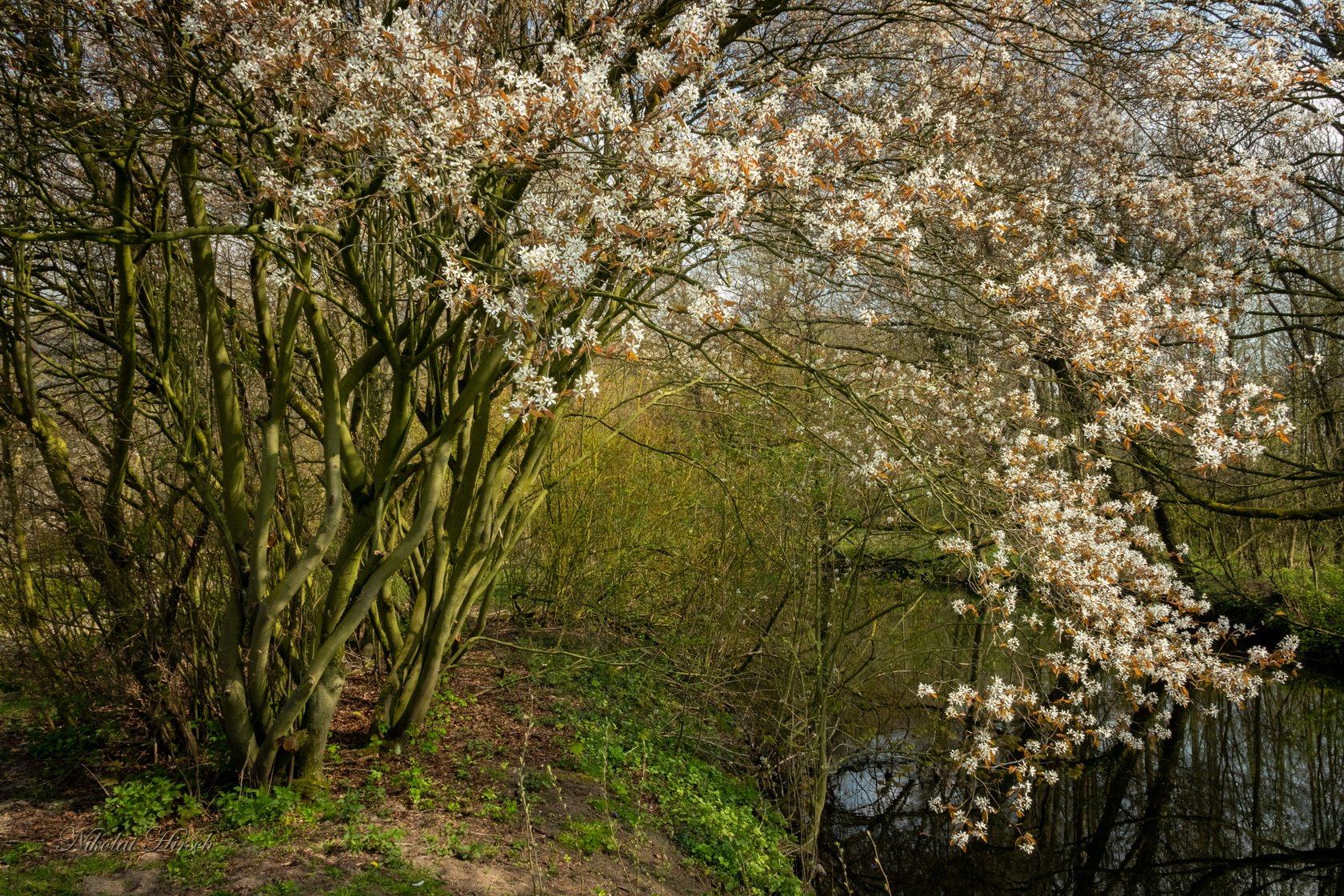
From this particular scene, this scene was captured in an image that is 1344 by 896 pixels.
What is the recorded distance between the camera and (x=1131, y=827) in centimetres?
684

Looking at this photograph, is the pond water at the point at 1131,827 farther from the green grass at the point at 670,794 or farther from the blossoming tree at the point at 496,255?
the green grass at the point at 670,794

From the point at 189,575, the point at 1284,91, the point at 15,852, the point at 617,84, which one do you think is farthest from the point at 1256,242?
the point at 15,852

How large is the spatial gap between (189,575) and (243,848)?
138 centimetres

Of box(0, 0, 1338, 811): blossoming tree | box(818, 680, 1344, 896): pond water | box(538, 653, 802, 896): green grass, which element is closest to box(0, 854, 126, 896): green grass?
box(0, 0, 1338, 811): blossoming tree

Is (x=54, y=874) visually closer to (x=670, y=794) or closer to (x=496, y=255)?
(x=670, y=794)

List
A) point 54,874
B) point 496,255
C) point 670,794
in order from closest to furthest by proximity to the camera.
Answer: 1. point 54,874
2. point 496,255
3. point 670,794

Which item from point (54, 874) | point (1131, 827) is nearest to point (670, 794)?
point (54, 874)

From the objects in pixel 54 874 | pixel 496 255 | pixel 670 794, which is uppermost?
pixel 496 255

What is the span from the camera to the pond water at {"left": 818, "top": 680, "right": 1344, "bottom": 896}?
603 cm

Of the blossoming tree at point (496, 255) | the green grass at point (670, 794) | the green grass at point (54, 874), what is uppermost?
the blossoming tree at point (496, 255)

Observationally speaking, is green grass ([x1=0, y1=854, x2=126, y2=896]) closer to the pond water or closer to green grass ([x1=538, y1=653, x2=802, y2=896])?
green grass ([x1=538, y1=653, x2=802, y2=896])

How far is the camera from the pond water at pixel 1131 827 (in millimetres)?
6031

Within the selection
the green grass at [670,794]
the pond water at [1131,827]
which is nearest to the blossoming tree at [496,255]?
the pond water at [1131,827]

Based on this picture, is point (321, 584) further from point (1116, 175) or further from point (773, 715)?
point (1116, 175)
